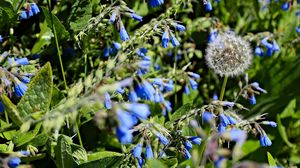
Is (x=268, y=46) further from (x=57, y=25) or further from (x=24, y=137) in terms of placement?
(x=24, y=137)

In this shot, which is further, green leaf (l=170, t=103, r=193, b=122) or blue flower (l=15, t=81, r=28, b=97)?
green leaf (l=170, t=103, r=193, b=122)

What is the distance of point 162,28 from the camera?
3510 millimetres

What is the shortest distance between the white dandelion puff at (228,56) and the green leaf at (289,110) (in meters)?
1.37

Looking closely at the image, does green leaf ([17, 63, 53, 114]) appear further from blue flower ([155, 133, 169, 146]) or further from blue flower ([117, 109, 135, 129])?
blue flower ([117, 109, 135, 129])

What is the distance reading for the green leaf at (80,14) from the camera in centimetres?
374

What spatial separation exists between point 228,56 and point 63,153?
1403mm

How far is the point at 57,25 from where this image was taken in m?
3.61

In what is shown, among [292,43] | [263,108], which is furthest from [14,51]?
[292,43]

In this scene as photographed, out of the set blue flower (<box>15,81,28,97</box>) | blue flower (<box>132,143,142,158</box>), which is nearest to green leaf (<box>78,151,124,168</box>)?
blue flower (<box>132,143,142,158</box>)

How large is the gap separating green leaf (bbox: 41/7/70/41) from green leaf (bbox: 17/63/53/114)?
0.73 metres

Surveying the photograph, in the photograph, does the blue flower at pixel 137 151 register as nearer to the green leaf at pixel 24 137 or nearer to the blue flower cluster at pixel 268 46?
the green leaf at pixel 24 137

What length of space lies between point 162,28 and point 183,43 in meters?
1.49

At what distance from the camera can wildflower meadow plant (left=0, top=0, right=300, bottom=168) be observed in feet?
7.55

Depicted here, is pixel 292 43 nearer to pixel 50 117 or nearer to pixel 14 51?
pixel 14 51
